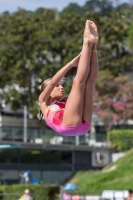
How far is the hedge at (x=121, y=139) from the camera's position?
45094 mm

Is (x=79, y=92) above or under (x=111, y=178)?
above

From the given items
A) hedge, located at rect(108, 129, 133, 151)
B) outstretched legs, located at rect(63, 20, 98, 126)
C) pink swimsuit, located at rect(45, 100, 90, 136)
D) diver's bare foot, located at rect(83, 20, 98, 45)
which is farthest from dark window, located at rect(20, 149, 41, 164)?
diver's bare foot, located at rect(83, 20, 98, 45)

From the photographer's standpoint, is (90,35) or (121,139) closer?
(90,35)

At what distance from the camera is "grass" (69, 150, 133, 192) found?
126ft

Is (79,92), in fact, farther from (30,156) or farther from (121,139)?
(121,139)

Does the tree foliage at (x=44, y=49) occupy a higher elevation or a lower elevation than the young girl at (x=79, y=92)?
higher

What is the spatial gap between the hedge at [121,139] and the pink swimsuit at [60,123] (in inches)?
1482

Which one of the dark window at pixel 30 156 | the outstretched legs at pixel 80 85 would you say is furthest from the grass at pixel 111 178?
the outstretched legs at pixel 80 85

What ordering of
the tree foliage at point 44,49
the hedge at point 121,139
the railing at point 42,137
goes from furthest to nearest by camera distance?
the tree foliage at point 44,49
the hedge at point 121,139
the railing at point 42,137

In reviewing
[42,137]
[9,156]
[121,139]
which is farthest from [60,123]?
[121,139]

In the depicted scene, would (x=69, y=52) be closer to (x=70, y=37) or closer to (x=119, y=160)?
(x=70, y=37)

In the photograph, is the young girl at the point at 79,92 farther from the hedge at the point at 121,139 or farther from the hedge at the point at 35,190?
the hedge at the point at 121,139

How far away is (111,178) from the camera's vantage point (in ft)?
131

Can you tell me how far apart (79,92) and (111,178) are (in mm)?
33395
